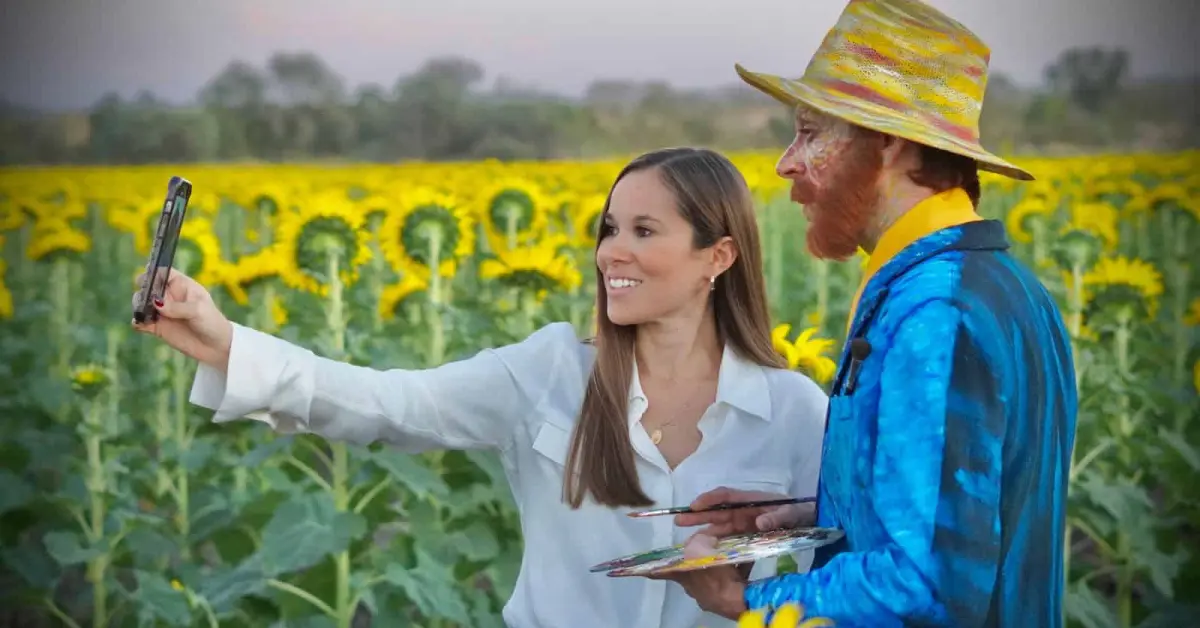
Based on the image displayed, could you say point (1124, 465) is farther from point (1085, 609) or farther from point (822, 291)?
point (822, 291)

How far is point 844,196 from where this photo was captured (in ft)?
4.50

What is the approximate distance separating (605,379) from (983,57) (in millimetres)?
618

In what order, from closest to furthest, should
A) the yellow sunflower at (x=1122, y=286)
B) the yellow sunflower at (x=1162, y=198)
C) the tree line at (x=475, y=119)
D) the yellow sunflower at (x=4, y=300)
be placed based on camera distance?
1. the yellow sunflower at (x=1122, y=286)
2. the yellow sunflower at (x=4, y=300)
3. the tree line at (x=475, y=119)
4. the yellow sunflower at (x=1162, y=198)

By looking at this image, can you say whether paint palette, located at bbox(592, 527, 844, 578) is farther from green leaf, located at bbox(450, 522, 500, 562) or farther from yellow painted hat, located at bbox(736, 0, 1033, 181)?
green leaf, located at bbox(450, 522, 500, 562)

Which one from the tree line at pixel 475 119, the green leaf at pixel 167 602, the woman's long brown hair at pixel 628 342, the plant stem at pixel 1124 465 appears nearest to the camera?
the woman's long brown hair at pixel 628 342

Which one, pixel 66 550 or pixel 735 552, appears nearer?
pixel 735 552

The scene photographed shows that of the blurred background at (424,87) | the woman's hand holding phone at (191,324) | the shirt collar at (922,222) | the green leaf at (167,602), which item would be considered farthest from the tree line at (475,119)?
the shirt collar at (922,222)

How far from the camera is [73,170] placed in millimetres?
3939

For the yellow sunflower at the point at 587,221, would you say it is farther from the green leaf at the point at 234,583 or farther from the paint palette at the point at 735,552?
the paint palette at the point at 735,552

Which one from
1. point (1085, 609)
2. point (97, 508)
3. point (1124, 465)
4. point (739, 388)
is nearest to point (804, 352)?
point (739, 388)

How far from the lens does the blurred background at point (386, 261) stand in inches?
105

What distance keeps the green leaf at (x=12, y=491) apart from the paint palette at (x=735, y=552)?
193 centimetres

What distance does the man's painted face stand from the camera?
1.36 m

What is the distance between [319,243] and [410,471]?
1.85 feet
